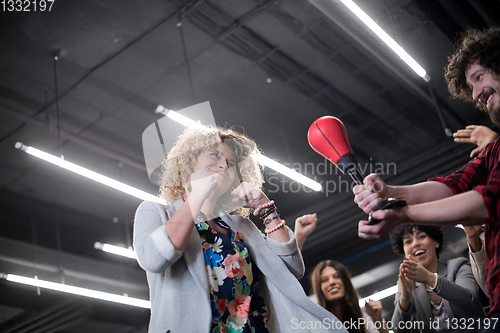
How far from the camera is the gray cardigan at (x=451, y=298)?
2274mm

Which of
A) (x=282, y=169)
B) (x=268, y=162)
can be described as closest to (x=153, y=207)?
(x=268, y=162)

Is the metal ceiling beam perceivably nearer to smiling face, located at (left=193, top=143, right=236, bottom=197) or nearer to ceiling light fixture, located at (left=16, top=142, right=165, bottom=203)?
ceiling light fixture, located at (left=16, top=142, right=165, bottom=203)

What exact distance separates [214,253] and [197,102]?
14.8 ft

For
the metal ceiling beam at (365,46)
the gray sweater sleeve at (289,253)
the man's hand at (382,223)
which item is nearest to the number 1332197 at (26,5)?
the metal ceiling beam at (365,46)

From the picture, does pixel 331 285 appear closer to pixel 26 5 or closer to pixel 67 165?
pixel 67 165

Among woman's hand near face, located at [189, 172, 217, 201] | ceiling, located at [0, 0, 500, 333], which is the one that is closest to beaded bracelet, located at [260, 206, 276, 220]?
woman's hand near face, located at [189, 172, 217, 201]

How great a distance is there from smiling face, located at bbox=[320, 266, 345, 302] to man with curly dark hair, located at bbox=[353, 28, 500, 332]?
1712 mm

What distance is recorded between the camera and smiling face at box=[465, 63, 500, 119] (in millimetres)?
1363

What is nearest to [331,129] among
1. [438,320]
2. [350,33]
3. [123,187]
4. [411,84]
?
[438,320]

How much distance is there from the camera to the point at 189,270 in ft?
4.63

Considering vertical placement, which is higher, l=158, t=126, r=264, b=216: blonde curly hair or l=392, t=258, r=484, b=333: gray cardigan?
l=158, t=126, r=264, b=216: blonde curly hair

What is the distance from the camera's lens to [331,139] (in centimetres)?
134

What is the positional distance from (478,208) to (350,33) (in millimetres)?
4598

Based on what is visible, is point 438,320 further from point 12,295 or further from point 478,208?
point 12,295
